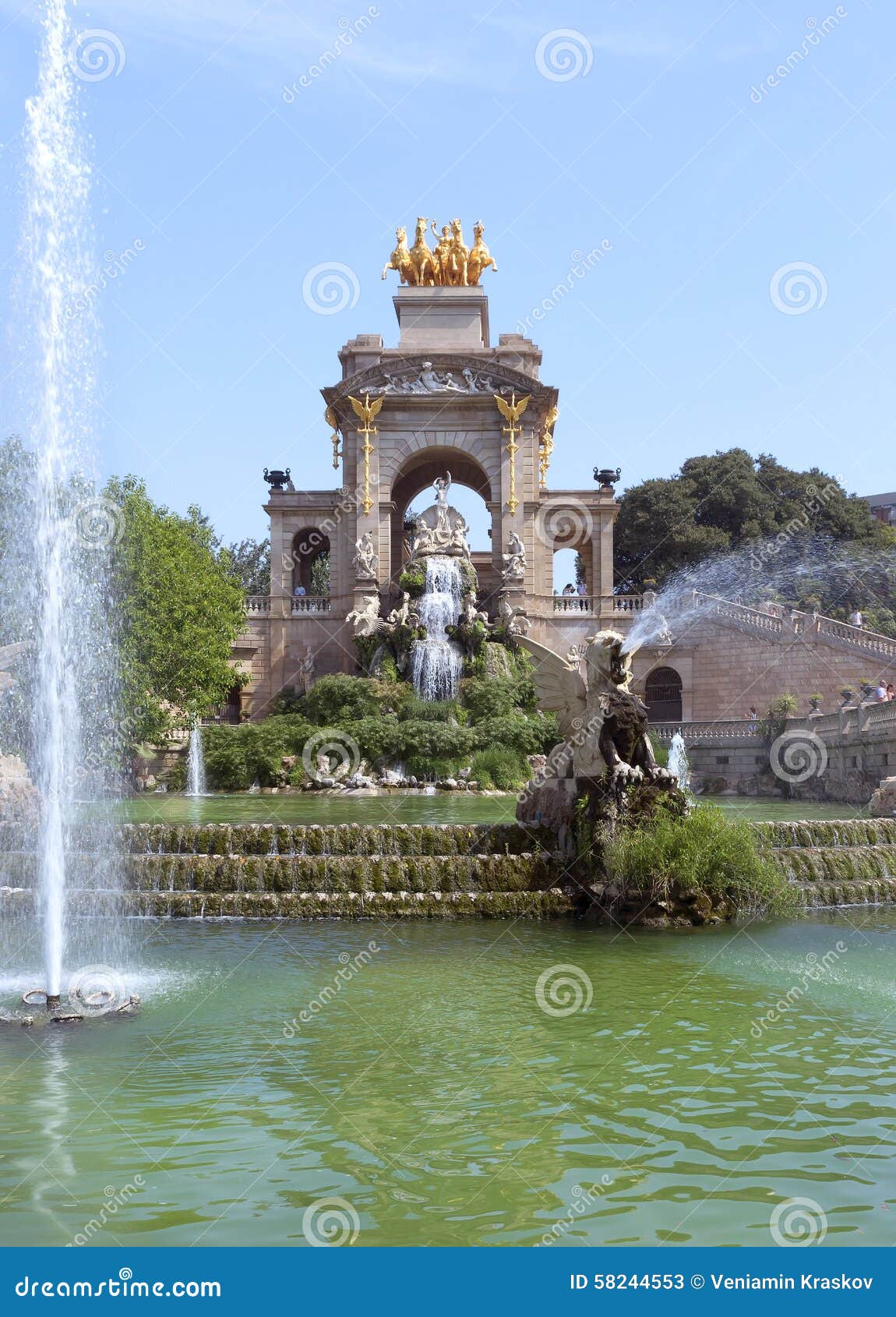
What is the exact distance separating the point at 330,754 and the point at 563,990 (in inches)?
879

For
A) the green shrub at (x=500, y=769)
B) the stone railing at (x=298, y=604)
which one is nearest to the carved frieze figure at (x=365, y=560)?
→ the stone railing at (x=298, y=604)

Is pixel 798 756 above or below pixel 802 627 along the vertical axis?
below

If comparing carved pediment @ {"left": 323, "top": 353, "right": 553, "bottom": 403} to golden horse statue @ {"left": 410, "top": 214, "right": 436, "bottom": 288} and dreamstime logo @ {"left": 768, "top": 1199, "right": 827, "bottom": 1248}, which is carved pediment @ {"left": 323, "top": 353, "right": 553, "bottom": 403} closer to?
golden horse statue @ {"left": 410, "top": 214, "right": 436, "bottom": 288}

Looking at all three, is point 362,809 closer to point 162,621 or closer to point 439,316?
point 162,621

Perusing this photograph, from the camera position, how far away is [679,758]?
33.7 metres

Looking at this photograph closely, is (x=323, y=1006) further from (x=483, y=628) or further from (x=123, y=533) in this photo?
(x=483, y=628)

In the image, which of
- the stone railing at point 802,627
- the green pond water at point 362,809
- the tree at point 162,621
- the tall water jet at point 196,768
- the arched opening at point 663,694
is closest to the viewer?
the green pond water at point 362,809

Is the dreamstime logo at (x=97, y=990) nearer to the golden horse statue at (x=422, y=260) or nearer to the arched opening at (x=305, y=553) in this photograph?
the arched opening at (x=305, y=553)
